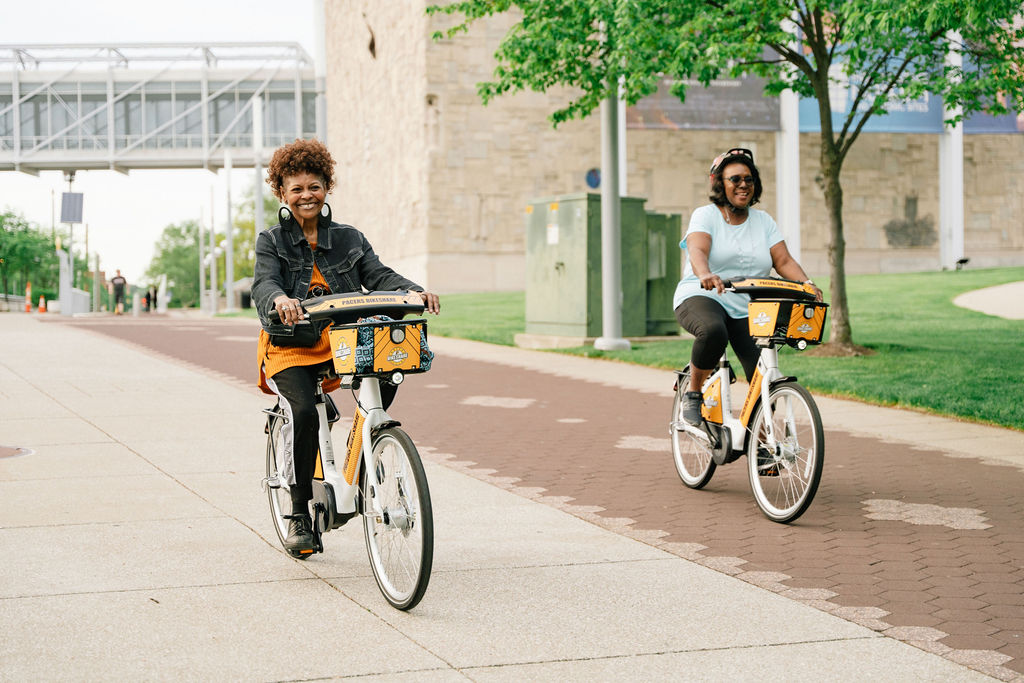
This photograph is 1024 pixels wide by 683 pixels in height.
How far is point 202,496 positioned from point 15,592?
6.99 feet

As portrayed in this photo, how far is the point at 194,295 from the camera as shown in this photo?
372 ft

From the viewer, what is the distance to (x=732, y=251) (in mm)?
6766

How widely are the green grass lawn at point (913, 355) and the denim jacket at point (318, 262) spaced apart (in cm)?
619

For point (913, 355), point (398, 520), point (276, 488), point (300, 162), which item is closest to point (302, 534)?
point (276, 488)

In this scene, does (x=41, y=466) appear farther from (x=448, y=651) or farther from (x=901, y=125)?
(x=901, y=125)

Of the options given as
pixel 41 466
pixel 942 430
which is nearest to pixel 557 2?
pixel 942 430

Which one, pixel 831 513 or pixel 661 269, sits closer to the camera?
pixel 831 513

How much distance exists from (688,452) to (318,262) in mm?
2921

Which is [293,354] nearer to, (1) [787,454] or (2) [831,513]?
(1) [787,454]

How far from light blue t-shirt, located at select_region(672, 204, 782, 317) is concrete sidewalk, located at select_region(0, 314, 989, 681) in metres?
1.41

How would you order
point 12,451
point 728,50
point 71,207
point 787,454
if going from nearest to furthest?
1. point 787,454
2. point 12,451
3. point 728,50
4. point 71,207

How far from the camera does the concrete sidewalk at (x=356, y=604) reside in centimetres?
400

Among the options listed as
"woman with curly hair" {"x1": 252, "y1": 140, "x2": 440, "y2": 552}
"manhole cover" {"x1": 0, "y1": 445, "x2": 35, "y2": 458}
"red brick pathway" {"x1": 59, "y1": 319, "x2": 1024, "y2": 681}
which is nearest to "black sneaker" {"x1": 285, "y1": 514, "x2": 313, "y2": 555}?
"woman with curly hair" {"x1": 252, "y1": 140, "x2": 440, "y2": 552}

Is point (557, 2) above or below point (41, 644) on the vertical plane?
above
